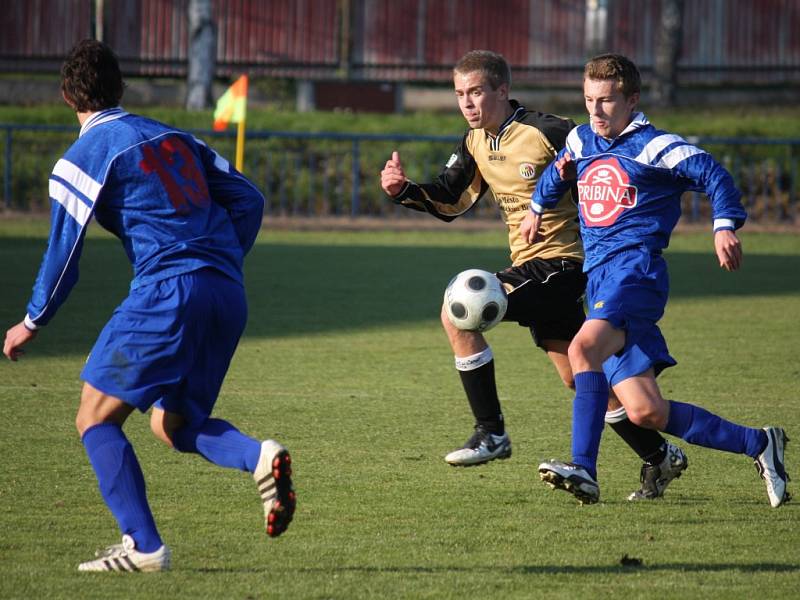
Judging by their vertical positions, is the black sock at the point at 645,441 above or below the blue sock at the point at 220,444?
below

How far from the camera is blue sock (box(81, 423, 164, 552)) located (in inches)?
162

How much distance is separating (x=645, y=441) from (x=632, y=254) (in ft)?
2.84

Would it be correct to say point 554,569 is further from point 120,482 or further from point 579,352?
point 120,482

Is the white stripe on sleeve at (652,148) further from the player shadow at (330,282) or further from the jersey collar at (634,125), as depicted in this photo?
the player shadow at (330,282)

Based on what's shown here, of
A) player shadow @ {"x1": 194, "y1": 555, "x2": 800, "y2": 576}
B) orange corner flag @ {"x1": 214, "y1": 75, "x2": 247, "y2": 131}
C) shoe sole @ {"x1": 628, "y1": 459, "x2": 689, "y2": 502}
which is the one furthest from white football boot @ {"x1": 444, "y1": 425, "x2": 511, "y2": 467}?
orange corner flag @ {"x1": 214, "y1": 75, "x2": 247, "y2": 131}

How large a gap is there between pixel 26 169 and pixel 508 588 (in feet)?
49.8

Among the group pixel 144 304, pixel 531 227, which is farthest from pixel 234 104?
pixel 144 304

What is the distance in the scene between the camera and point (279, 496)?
403cm

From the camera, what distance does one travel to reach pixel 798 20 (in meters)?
27.1

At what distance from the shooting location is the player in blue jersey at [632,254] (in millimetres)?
5000

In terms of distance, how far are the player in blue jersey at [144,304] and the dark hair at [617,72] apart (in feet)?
5.79

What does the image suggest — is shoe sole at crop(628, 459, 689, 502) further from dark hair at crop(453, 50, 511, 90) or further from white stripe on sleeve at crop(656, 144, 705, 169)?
dark hair at crop(453, 50, 511, 90)

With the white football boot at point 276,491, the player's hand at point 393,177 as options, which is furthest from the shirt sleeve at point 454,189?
the white football boot at point 276,491

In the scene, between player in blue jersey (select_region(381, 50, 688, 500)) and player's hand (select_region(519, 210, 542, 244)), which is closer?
player's hand (select_region(519, 210, 542, 244))
